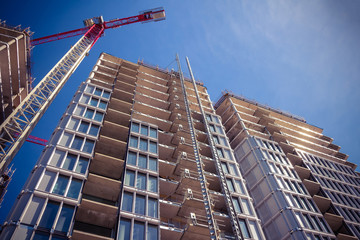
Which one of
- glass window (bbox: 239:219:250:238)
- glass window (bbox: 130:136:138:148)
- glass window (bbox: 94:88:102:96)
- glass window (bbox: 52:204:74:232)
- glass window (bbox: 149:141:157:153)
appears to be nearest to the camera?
glass window (bbox: 52:204:74:232)

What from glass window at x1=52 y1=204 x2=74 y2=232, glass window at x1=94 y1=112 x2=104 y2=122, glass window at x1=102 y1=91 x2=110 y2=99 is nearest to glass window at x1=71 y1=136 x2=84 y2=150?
glass window at x1=94 y1=112 x2=104 y2=122

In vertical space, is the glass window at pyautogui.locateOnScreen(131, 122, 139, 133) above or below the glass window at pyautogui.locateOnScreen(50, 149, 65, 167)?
above

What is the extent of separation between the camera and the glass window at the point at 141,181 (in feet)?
104

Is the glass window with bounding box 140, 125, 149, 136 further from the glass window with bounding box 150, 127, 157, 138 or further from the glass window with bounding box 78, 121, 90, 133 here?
the glass window with bounding box 78, 121, 90, 133

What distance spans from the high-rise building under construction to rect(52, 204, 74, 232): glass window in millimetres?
88

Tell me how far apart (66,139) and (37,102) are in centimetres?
1152

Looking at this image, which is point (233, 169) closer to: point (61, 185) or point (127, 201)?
point (127, 201)

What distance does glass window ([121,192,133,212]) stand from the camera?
2842 centimetres

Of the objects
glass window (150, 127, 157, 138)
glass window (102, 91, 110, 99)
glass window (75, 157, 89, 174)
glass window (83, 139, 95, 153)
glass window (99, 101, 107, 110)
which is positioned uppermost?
glass window (102, 91, 110, 99)

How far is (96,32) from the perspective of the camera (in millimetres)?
70062

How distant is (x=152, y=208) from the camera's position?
2969 cm

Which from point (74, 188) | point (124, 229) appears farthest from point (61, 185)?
point (124, 229)

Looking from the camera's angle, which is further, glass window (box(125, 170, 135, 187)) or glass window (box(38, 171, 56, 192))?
glass window (box(125, 170, 135, 187))

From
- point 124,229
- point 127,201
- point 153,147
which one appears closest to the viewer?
point 124,229
